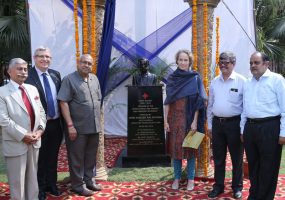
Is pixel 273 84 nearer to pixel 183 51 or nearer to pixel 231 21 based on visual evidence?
Result: pixel 183 51

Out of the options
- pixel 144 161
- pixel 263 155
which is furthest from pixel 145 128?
pixel 263 155

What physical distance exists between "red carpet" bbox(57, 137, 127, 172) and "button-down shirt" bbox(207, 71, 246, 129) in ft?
7.71

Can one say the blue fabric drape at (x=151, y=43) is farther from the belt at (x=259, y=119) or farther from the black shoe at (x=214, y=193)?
the belt at (x=259, y=119)

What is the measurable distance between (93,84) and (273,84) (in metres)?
1.91

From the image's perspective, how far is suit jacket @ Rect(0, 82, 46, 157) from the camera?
312cm

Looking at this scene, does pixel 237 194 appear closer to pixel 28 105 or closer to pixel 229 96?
pixel 229 96

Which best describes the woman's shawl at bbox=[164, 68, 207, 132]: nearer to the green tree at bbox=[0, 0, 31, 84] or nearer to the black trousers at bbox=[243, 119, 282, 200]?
the black trousers at bbox=[243, 119, 282, 200]

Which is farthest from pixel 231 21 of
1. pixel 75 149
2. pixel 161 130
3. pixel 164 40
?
pixel 75 149

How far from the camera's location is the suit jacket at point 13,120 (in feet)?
10.2

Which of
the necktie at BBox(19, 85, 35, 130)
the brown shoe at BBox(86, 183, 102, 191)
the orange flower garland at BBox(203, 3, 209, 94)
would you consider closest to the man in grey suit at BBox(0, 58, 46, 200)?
the necktie at BBox(19, 85, 35, 130)

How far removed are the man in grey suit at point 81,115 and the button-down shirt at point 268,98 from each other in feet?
5.48

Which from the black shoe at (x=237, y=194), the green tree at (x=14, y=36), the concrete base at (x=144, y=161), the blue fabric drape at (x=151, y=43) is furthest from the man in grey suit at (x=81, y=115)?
the green tree at (x=14, y=36)

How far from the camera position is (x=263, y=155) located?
3.39 meters

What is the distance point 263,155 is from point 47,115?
2250 millimetres
